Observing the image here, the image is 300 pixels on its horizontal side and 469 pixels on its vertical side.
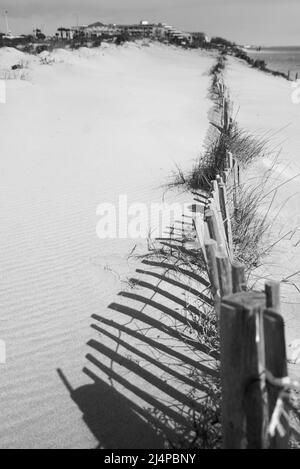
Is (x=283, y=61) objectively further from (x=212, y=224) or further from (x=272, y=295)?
(x=272, y=295)

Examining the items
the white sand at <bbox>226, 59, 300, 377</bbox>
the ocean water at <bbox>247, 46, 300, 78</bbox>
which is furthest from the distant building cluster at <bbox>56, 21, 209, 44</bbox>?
the white sand at <bbox>226, 59, 300, 377</bbox>

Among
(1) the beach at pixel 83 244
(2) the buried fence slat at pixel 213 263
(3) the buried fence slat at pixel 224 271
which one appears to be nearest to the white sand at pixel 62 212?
(1) the beach at pixel 83 244

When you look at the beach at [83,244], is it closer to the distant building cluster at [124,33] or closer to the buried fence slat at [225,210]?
the buried fence slat at [225,210]

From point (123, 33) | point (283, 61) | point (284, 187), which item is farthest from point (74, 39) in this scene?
point (283, 61)

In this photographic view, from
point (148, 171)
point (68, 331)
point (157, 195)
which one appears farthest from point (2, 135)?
point (68, 331)

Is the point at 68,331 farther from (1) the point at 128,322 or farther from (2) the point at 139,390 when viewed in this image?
(2) the point at 139,390

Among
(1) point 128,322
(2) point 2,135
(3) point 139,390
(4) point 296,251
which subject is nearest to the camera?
(3) point 139,390
